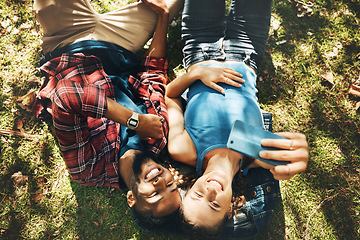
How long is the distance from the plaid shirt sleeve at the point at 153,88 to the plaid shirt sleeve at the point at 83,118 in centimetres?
47

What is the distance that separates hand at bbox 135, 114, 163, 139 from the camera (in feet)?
9.83

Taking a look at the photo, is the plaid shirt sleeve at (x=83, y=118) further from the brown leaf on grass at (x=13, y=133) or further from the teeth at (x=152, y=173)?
the brown leaf on grass at (x=13, y=133)

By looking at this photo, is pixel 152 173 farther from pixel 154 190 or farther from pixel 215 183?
pixel 215 183

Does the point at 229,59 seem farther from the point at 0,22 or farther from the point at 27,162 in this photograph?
the point at 0,22

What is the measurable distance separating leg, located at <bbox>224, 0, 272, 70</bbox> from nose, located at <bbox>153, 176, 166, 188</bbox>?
207cm

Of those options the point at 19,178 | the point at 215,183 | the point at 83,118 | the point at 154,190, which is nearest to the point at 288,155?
the point at 215,183

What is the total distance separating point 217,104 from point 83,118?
171 cm

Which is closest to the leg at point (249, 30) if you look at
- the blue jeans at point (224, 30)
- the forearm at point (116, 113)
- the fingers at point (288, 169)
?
the blue jeans at point (224, 30)

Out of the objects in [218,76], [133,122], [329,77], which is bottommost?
[133,122]

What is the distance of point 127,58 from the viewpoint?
377 cm

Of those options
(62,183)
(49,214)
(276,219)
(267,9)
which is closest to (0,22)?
(62,183)

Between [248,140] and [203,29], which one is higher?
[203,29]

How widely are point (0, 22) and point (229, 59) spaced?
4445mm

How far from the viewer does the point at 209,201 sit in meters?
2.68
